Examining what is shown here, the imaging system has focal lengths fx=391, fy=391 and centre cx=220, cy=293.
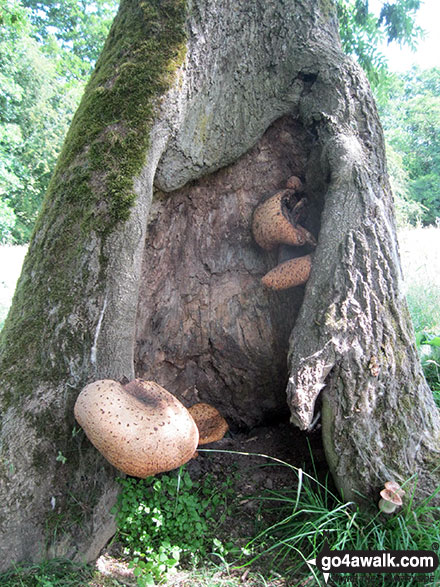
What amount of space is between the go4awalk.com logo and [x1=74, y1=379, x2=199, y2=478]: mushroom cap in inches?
38.1

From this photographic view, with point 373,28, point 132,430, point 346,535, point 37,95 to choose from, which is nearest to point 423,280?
point 373,28

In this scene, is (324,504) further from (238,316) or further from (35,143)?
(35,143)

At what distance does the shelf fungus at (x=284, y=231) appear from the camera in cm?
279

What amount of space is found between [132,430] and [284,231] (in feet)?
5.74

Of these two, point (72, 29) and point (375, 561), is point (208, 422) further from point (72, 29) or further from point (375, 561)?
point (72, 29)

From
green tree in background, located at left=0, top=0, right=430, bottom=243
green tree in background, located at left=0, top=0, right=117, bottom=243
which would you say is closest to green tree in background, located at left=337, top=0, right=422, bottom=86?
green tree in background, located at left=0, top=0, right=430, bottom=243

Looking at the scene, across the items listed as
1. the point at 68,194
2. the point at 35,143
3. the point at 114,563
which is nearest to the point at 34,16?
the point at 35,143

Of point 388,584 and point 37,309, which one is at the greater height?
point 37,309

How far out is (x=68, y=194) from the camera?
2.49m

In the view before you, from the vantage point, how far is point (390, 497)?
217 centimetres

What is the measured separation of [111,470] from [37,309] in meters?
1.09

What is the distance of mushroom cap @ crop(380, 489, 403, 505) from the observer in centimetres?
215

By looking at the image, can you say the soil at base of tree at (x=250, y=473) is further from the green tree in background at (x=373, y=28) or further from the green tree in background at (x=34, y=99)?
the green tree in background at (x=34, y=99)

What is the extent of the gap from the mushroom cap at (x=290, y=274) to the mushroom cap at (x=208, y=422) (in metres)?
1.11
